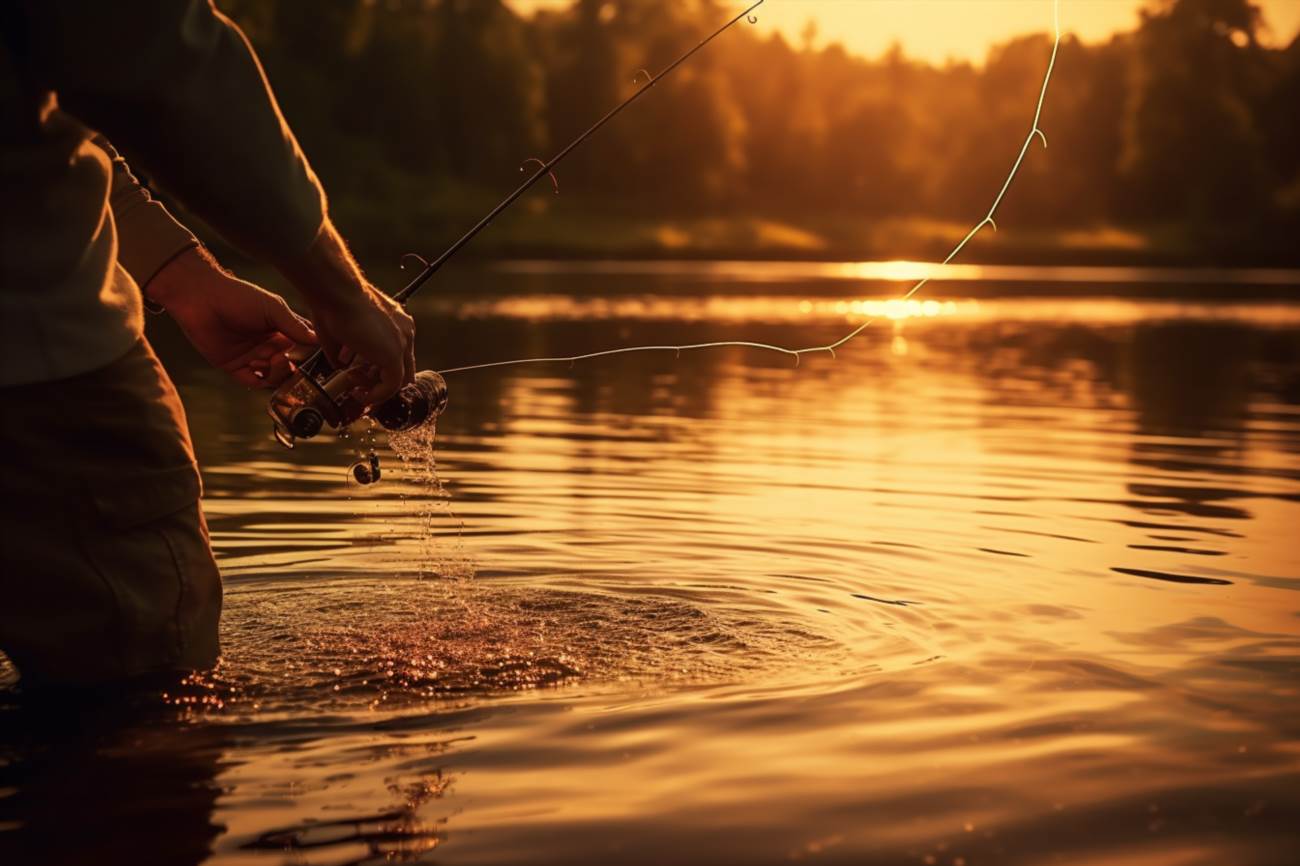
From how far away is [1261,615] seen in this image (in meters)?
5.99

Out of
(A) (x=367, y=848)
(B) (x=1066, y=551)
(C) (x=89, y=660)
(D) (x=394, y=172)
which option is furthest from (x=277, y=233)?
(D) (x=394, y=172)

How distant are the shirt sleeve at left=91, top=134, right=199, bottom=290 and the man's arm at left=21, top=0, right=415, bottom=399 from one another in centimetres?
86

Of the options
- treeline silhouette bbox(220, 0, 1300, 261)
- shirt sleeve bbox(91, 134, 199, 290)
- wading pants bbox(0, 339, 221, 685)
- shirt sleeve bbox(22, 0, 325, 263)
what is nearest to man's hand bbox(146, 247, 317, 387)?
shirt sleeve bbox(91, 134, 199, 290)

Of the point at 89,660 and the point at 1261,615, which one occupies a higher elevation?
the point at 89,660

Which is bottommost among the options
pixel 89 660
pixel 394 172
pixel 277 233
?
pixel 89 660

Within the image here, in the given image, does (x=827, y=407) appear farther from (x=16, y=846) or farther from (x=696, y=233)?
(x=696, y=233)

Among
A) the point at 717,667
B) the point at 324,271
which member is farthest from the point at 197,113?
the point at 717,667

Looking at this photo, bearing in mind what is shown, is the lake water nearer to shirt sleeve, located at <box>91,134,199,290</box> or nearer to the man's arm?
shirt sleeve, located at <box>91,134,199,290</box>

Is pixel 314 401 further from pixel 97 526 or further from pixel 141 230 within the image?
pixel 97 526

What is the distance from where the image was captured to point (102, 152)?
3043 millimetres

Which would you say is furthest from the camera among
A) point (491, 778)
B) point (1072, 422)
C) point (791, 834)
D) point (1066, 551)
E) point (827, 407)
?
point (827, 407)

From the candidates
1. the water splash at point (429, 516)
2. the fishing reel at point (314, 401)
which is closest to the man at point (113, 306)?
the fishing reel at point (314, 401)

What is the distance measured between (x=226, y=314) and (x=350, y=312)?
39.3 inches

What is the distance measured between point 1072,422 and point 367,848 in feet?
35.8
